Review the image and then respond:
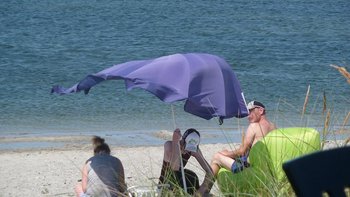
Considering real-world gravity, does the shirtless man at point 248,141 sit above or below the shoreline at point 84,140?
above

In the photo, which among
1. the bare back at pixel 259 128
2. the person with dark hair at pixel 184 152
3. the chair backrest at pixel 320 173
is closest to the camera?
the chair backrest at pixel 320 173

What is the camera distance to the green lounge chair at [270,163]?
15.9 feet

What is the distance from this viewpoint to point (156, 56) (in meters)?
26.4

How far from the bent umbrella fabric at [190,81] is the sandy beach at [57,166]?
190 centimetres

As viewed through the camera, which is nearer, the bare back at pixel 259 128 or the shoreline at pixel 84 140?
the bare back at pixel 259 128

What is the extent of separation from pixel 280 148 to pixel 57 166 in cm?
582

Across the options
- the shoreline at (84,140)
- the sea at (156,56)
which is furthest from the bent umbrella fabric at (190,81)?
the shoreline at (84,140)

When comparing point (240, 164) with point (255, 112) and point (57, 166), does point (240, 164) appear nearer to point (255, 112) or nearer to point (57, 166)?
point (255, 112)

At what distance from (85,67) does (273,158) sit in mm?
18451

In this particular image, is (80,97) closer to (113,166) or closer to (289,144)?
(113,166)

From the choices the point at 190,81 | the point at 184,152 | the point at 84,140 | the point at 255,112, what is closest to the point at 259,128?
the point at 255,112

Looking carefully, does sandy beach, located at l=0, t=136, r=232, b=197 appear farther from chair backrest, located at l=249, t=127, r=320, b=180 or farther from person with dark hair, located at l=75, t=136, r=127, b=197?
chair backrest, located at l=249, t=127, r=320, b=180

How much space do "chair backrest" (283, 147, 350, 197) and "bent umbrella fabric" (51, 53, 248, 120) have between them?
12.3 ft

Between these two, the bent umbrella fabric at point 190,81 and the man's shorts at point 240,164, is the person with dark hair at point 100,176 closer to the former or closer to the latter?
the bent umbrella fabric at point 190,81
